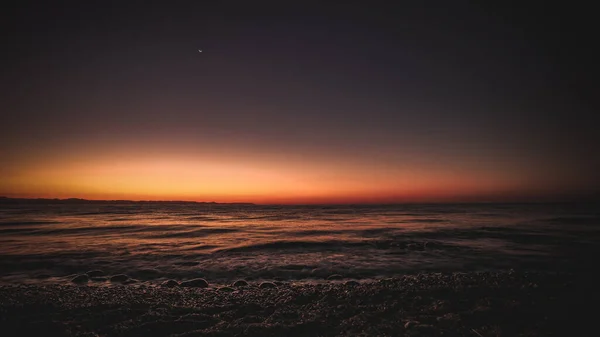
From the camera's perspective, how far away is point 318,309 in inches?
195

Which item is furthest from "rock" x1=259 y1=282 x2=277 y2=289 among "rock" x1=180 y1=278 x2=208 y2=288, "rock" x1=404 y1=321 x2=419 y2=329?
"rock" x1=404 y1=321 x2=419 y2=329

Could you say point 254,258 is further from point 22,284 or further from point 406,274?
point 22,284

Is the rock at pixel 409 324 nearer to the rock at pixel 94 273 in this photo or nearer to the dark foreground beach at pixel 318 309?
the dark foreground beach at pixel 318 309

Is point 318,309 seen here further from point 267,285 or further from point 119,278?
point 119,278

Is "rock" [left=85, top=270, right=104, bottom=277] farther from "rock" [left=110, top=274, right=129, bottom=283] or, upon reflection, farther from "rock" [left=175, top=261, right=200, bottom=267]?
"rock" [left=175, top=261, right=200, bottom=267]

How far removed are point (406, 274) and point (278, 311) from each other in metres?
4.28

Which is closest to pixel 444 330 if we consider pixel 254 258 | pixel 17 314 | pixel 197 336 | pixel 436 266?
pixel 197 336

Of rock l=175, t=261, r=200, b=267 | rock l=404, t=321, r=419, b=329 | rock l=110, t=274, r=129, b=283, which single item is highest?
rock l=404, t=321, r=419, b=329

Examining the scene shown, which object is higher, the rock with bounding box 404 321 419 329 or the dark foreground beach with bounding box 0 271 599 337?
the rock with bounding box 404 321 419 329

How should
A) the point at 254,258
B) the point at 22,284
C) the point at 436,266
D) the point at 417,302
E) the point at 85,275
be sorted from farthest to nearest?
the point at 254,258
the point at 436,266
the point at 85,275
the point at 22,284
the point at 417,302

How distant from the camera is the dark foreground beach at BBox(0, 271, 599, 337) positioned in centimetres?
414

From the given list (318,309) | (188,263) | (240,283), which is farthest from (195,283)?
(318,309)

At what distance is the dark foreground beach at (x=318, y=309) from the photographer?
4137 mm

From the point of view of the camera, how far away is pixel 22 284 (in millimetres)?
6945
